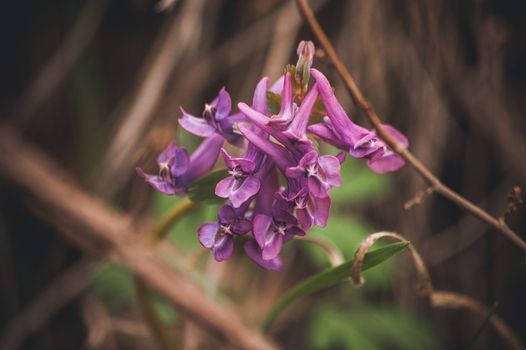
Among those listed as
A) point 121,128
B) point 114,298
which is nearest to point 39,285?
point 114,298

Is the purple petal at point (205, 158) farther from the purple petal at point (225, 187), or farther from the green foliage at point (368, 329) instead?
the green foliage at point (368, 329)

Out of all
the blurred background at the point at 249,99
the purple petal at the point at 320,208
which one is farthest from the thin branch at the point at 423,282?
the blurred background at the point at 249,99

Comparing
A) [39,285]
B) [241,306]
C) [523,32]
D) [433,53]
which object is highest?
[39,285]

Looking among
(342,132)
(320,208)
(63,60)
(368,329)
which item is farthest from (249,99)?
(320,208)

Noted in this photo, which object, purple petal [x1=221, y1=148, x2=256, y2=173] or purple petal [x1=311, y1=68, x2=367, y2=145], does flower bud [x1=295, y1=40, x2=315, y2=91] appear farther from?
purple petal [x1=221, y1=148, x2=256, y2=173]

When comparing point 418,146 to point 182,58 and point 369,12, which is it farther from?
point 182,58

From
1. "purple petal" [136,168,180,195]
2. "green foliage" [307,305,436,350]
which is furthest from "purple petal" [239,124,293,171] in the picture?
"green foliage" [307,305,436,350]
